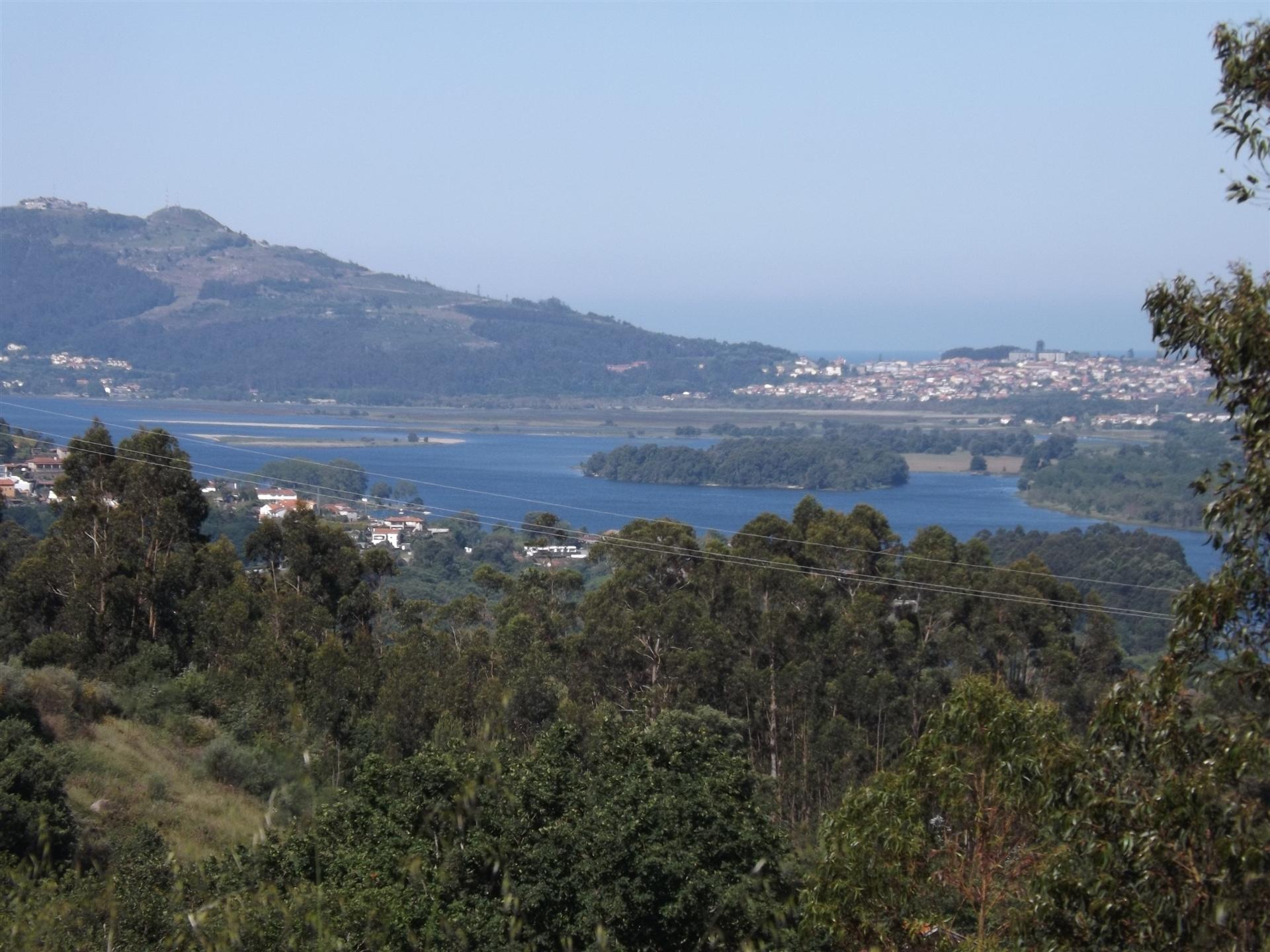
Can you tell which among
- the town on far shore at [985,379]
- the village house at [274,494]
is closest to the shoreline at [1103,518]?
the village house at [274,494]

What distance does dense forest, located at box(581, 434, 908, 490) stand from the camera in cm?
5153

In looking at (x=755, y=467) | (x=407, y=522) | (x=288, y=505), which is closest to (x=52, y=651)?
(x=288, y=505)

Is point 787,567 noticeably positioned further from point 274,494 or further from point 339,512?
point 339,512

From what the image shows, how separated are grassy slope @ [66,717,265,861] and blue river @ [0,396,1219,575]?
12.5 meters

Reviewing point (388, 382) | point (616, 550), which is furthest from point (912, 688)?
point (388, 382)

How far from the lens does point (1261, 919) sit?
350 centimetres

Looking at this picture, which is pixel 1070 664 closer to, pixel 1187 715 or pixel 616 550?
pixel 616 550

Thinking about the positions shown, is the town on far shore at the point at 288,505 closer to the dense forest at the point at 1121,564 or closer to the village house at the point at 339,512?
the village house at the point at 339,512

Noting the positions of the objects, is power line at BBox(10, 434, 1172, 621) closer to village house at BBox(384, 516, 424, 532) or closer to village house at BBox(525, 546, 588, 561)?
village house at BBox(525, 546, 588, 561)

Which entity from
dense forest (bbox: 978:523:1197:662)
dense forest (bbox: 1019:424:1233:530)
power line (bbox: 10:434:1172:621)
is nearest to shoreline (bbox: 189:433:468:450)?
dense forest (bbox: 978:523:1197:662)

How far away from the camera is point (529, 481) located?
46.8 metres

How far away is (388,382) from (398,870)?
339ft

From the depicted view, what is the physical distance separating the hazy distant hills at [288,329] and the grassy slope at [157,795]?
7275 centimetres

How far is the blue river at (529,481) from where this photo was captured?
3553 centimetres
